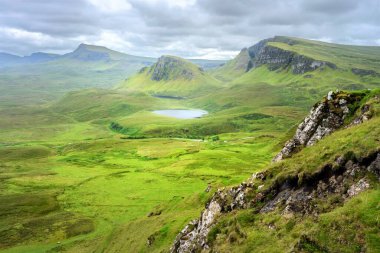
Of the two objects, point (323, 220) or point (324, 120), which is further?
point (324, 120)

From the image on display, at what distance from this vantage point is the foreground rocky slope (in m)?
35.6

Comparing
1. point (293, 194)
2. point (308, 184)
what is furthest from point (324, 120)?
point (293, 194)

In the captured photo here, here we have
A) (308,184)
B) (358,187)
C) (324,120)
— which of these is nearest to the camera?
(358,187)

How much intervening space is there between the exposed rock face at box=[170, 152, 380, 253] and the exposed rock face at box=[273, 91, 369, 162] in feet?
30.2

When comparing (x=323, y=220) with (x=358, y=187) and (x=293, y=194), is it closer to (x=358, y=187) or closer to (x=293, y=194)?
(x=358, y=187)

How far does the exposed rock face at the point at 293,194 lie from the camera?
35.6 m

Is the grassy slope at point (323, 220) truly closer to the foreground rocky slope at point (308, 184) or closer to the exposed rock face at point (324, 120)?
the foreground rocky slope at point (308, 184)

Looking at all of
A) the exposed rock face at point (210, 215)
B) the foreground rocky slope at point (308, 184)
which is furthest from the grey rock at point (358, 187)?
the exposed rock face at point (210, 215)

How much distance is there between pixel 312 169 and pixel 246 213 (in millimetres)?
9775

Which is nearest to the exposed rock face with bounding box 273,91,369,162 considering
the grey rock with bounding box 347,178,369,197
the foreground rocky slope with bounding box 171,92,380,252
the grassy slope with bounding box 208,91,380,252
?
the foreground rocky slope with bounding box 171,92,380,252

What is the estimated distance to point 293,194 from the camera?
4000 cm

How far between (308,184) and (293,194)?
211cm

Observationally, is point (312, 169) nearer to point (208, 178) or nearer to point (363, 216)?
point (363, 216)

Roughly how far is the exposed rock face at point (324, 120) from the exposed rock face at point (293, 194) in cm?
921
